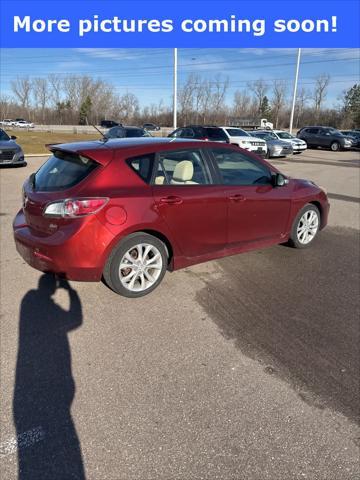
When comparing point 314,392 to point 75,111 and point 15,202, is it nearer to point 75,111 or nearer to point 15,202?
point 15,202

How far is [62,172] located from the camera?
13.0 feet

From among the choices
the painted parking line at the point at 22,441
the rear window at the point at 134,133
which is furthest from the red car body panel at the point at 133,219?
the rear window at the point at 134,133

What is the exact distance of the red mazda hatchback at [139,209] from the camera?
3.66 m

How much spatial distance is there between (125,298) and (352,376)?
2276 mm

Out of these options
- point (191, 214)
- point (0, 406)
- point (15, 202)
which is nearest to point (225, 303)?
point (191, 214)

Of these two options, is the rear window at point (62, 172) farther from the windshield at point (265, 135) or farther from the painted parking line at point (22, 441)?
the windshield at point (265, 135)

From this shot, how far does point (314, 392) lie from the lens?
271 centimetres

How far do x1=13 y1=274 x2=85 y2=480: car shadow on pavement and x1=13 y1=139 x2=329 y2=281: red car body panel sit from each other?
457mm

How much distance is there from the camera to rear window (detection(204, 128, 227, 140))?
1969 cm

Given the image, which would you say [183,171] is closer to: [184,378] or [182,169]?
[182,169]

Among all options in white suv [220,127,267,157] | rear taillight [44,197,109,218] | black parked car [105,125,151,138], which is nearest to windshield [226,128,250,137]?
white suv [220,127,267,157]

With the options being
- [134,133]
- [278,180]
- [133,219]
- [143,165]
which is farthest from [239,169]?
[134,133]

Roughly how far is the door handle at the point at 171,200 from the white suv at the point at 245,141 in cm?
1581

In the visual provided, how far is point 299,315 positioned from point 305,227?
7.31 ft
